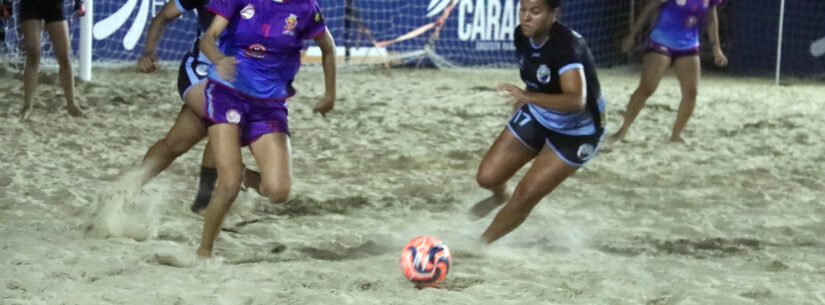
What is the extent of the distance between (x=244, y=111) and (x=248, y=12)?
443 millimetres

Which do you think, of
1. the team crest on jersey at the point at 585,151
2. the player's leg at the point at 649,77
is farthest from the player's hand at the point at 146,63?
the player's leg at the point at 649,77

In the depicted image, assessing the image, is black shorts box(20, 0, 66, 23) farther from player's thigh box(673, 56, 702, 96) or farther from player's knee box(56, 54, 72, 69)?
player's thigh box(673, 56, 702, 96)

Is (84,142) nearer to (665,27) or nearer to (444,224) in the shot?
(444,224)

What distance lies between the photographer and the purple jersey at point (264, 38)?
183 inches

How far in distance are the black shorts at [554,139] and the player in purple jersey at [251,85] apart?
41.2 inches

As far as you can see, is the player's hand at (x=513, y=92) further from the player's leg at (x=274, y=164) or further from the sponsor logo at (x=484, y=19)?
the sponsor logo at (x=484, y=19)

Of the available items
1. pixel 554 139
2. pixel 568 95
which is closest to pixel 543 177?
pixel 554 139

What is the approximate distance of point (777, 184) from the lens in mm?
7383

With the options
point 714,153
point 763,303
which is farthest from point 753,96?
point 763,303

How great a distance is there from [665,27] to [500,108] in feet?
9.12

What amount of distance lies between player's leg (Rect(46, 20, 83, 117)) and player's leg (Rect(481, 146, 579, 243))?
17.2ft

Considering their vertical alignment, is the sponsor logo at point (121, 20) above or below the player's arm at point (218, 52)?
below

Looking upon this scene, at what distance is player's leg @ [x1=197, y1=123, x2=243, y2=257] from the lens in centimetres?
458

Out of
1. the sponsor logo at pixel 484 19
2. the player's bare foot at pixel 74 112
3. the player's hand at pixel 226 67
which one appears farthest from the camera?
the sponsor logo at pixel 484 19
